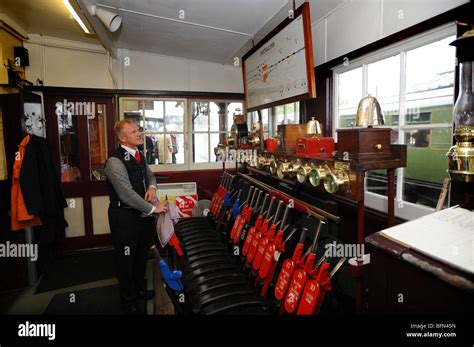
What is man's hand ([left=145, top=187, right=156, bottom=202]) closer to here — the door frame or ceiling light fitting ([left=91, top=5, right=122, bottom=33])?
ceiling light fitting ([left=91, top=5, right=122, bottom=33])

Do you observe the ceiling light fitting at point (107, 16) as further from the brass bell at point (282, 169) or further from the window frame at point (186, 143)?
the brass bell at point (282, 169)

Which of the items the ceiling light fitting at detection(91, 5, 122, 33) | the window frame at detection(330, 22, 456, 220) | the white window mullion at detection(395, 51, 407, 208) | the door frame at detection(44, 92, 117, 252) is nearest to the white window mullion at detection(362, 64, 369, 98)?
the window frame at detection(330, 22, 456, 220)

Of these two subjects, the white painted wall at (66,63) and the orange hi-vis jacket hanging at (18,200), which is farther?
the white painted wall at (66,63)

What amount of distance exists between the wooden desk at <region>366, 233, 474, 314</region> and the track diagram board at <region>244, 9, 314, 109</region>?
4.62 feet

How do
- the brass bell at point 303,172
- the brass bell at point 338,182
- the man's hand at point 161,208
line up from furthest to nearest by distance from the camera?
the man's hand at point 161,208
the brass bell at point 303,172
the brass bell at point 338,182

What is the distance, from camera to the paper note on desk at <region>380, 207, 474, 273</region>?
0.71m

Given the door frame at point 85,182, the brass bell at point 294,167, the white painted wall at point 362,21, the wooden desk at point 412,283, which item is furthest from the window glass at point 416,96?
the door frame at point 85,182

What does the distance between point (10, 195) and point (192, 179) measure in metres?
2.12

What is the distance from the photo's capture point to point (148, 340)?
0.94m

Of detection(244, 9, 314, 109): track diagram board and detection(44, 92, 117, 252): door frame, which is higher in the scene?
detection(244, 9, 314, 109): track diagram board

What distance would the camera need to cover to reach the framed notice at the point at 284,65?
1940mm

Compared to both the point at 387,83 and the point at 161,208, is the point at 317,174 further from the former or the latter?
the point at 161,208

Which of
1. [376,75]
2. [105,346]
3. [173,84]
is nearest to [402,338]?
[105,346]

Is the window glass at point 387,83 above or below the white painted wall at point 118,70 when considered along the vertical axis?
below
